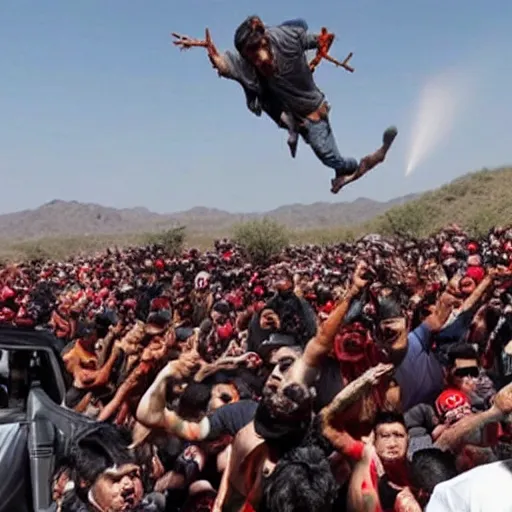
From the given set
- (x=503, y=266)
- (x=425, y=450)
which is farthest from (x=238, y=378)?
(x=503, y=266)

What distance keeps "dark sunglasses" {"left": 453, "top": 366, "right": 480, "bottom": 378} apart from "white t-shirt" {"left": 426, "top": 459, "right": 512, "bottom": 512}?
101 inches

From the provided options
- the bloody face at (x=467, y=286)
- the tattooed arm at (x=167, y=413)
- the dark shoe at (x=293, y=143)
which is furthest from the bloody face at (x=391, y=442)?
the dark shoe at (x=293, y=143)

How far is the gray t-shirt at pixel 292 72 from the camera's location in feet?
25.1

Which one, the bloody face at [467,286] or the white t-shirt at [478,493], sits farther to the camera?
the bloody face at [467,286]

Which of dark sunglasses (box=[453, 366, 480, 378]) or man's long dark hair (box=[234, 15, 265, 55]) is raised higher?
man's long dark hair (box=[234, 15, 265, 55])

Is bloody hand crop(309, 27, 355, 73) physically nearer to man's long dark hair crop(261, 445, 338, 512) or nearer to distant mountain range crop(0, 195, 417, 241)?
man's long dark hair crop(261, 445, 338, 512)

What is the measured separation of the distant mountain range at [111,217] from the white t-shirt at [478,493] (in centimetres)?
8658

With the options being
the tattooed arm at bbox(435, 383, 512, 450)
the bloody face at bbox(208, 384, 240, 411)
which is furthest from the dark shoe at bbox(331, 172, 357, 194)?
the tattooed arm at bbox(435, 383, 512, 450)

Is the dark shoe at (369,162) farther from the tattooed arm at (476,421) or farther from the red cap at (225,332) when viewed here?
the tattooed arm at (476,421)

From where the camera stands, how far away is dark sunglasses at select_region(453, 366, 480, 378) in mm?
5125

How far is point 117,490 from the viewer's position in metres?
4.90

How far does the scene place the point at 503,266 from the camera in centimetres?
616

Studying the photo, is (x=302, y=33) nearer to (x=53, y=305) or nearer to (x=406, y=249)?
(x=406, y=249)

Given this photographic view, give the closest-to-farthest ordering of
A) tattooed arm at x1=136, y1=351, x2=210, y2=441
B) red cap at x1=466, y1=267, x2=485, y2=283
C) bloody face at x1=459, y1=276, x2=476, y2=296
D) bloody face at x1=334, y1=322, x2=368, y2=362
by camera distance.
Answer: bloody face at x1=334, y1=322, x2=368, y2=362 < tattooed arm at x1=136, y1=351, x2=210, y2=441 < bloody face at x1=459, y1=276, x2=476, y2=296 < red cap at x1=466, y1=267, x2=485, y2=283
